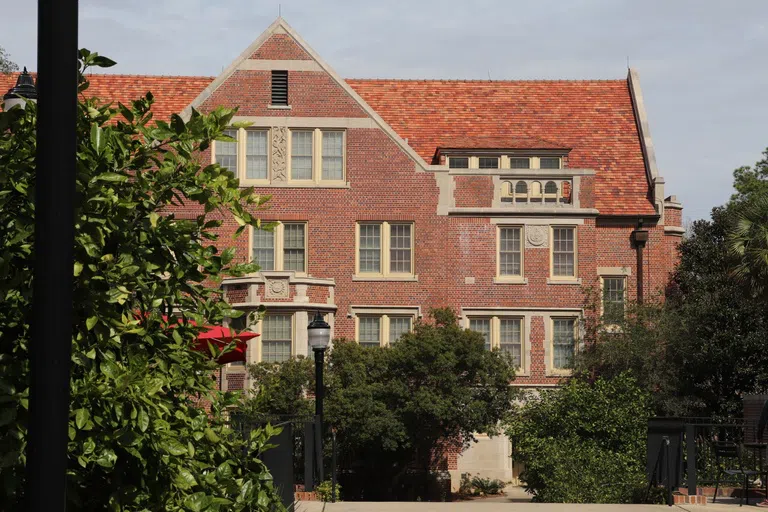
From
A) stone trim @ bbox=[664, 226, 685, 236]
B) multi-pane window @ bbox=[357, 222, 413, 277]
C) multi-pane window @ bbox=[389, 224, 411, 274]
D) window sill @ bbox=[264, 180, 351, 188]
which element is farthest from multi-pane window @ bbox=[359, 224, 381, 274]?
stone trim @ bbox=[664, 226, 685, 236]

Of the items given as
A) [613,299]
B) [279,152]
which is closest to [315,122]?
[279,152]

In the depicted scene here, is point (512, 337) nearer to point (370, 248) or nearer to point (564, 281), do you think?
point (564, 281)

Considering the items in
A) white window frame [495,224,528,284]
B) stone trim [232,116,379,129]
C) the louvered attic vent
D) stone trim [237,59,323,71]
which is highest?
stone trim [237,59,323,71]

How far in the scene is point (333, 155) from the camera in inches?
1545

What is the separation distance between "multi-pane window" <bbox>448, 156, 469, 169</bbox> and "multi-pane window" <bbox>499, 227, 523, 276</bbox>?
2794 mm

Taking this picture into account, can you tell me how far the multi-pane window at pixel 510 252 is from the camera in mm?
39969

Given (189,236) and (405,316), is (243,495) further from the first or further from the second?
(405,316)

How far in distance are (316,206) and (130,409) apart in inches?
1258

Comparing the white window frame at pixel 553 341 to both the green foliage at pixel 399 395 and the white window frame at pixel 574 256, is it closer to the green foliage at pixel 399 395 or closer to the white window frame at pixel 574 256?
the white window frame at pixel 574 256

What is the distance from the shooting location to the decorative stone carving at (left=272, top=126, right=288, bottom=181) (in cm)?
3859

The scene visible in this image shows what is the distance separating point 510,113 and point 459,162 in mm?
3855

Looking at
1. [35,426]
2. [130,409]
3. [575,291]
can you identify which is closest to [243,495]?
[130,409]

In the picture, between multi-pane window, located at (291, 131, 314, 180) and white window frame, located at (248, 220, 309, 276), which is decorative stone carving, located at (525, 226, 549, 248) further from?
multi-pane window, located at (291, 131, 314, 180)

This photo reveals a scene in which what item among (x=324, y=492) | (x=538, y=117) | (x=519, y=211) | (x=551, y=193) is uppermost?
(x=538, y=117)
